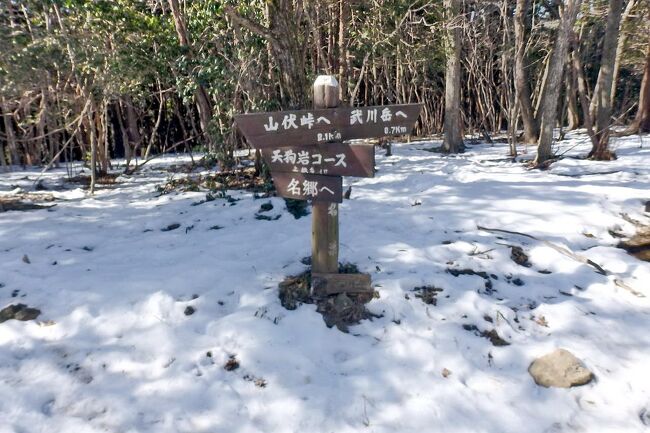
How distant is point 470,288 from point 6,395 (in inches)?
131

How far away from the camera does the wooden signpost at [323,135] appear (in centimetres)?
324

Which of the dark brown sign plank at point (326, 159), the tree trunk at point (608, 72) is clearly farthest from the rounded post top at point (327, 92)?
the tree trunk at point (608, 72)

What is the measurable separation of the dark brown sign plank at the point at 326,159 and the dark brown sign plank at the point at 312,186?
48mm

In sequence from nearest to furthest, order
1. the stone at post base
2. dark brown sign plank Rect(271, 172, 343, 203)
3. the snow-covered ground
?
the snow-covered ground → the stone at post base → dark brown sign plank Rect(271, 172, 343, 203)

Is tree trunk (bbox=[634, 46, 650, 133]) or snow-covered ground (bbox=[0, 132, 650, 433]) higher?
tree trunk (bbox=[634, 46, 650, 133])

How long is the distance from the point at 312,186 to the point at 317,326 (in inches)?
41.7

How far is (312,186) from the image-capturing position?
11.1 feet

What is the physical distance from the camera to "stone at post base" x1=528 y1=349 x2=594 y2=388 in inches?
106

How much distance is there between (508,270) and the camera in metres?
4.01

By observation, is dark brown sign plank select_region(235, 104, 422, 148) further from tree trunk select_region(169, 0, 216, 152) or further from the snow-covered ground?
tree trunk select_region(169, 0, 216, 152)

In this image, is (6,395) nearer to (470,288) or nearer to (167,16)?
(470,288)

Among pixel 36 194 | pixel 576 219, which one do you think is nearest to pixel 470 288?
pixel 576 219

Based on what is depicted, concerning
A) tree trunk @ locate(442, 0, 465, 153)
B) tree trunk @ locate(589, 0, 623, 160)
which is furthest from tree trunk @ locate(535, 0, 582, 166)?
tree trunk @ locate(442, 0, 465, 153)

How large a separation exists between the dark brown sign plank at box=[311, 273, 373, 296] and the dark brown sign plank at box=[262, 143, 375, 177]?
85 cm
